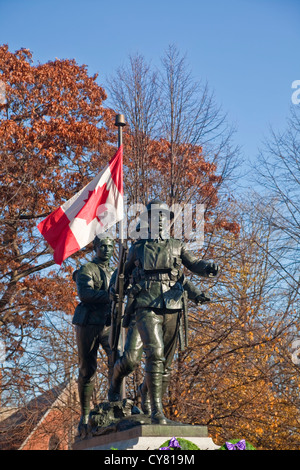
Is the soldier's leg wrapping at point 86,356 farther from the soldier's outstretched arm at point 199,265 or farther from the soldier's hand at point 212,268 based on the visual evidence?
the soldier's hand at point 212,268

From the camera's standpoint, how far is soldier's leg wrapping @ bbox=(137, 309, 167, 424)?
282 inches

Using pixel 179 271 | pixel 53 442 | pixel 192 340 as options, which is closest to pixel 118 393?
pixel 179 271

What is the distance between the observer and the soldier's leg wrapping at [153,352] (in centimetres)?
716

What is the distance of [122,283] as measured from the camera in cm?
805

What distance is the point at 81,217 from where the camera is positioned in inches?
368

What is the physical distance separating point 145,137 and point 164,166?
0.90m

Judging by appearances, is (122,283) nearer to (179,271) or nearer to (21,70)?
(179,271)

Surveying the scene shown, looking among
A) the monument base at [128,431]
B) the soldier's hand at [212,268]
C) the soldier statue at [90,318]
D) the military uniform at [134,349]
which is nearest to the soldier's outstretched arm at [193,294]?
the military uniform at [134,349]

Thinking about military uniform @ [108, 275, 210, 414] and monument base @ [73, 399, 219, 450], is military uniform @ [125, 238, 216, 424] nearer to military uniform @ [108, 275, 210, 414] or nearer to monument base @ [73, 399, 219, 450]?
military uniform @ [108, 275, 210, 414]

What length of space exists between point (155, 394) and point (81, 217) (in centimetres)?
308

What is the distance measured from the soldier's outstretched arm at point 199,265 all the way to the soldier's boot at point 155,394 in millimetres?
1269

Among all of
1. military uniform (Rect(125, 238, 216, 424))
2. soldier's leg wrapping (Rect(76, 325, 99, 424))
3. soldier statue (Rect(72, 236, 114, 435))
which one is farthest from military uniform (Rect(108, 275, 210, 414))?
soldier's leg wrapping (Rect(76, 325, 99, 424))

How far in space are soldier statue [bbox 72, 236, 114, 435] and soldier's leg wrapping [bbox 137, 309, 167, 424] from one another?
1.30 meters

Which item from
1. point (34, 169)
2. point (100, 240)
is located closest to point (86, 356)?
point (100, 240)
